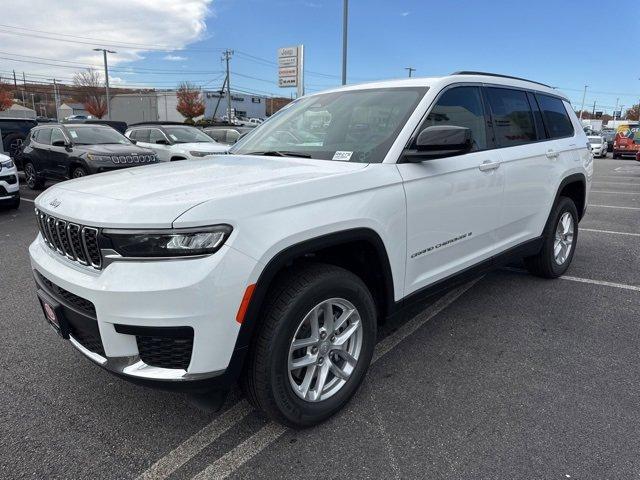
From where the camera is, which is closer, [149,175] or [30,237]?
[149,175]

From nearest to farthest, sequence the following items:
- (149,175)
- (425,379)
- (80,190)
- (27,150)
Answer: (80,190) → (149,175) → (425,379) → (27,150)

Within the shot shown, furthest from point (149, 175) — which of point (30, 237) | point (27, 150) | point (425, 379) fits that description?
point (27, 150)

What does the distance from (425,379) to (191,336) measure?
165 cm

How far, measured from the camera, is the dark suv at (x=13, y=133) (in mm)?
14187

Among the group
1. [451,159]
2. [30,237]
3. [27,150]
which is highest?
[451,159]

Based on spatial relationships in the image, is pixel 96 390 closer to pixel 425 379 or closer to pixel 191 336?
pixel 191 336

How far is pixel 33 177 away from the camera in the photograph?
1166 cm

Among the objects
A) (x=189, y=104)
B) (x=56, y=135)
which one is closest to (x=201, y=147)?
(x=56, y=135)

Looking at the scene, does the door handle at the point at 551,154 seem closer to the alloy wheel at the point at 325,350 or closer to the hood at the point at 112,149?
the alloy wheel at the point at 325,350

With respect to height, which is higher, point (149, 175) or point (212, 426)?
point (149, 175)

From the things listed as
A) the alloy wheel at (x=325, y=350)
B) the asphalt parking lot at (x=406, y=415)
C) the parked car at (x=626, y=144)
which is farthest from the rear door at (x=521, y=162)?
the parked car at (x=626, y=144)

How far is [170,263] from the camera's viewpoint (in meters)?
1.99

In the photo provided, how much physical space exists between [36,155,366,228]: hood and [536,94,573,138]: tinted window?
2.74 meters

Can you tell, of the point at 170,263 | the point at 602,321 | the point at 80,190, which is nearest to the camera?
the point at 170,263
